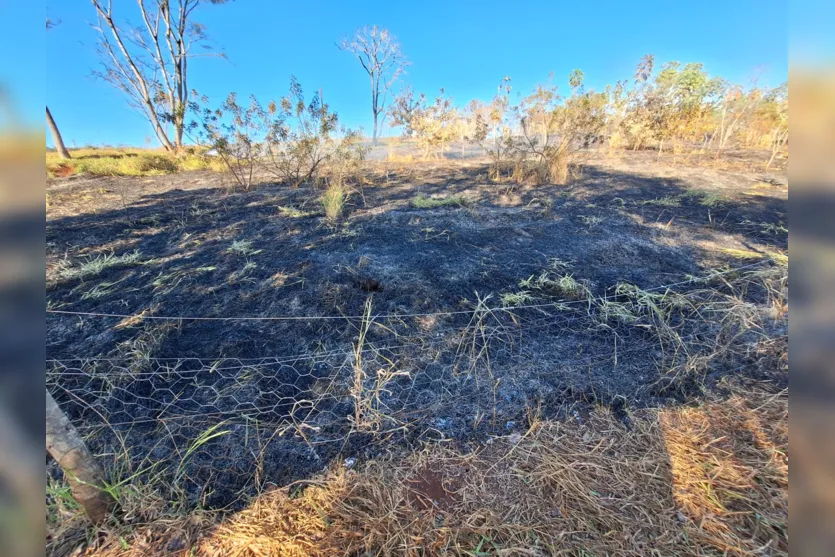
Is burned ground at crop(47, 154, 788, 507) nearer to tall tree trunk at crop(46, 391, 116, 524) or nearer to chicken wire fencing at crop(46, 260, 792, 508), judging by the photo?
chicken wire fencing at crop(46, 260, 792, 508)

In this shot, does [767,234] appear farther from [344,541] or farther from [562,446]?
[344,541]

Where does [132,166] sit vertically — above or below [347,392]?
above

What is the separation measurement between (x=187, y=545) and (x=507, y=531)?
2.98ft

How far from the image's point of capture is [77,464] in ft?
2.74

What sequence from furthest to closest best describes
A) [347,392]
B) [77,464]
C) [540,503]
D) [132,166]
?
[132,166]
[347,392]
[540,503]
[77,464]

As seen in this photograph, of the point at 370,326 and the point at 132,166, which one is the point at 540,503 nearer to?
the point at 370,326

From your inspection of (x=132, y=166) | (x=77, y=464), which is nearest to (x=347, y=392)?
(x=77, y=464)

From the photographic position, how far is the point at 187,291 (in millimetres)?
2219

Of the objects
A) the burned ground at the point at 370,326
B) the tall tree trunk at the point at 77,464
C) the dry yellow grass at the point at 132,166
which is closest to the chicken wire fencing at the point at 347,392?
the burned ground at the point at 370,326

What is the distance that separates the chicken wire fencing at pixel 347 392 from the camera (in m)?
1.13

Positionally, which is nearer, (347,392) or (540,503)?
(540,503)

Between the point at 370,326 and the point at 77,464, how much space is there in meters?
1.20
